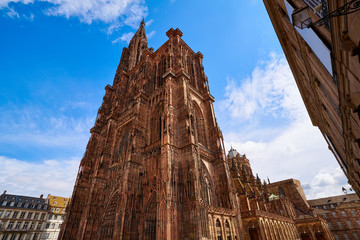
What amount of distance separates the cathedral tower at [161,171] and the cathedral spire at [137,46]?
36.4 feet

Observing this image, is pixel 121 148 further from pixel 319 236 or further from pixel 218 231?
pixel 319 236

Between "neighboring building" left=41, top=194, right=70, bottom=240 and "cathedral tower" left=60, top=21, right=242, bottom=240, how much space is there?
25.8 m

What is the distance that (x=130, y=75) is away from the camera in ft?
109

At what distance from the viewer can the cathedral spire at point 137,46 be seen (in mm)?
38156

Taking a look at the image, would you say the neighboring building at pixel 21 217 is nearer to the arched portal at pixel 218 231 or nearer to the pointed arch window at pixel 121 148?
the pointed arch window at pixel 121 148

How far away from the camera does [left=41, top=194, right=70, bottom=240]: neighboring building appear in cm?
4028

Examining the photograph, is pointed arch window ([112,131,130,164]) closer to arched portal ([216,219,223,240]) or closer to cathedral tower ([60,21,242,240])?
cathedral tower ([60,21,242,240])

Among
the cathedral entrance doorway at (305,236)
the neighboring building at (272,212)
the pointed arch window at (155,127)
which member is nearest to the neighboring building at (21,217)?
the pointed arch window at (155,127)

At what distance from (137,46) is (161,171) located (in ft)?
116

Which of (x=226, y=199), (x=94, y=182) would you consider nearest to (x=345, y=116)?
(x=226, y=199)

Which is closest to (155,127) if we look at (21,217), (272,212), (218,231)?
(218,231)

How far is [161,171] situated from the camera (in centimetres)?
1432

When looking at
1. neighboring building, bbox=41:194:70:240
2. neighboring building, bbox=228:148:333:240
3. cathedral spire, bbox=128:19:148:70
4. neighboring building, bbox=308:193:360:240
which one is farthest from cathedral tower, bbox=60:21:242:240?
neighboring building, bbox=308:193:360:240

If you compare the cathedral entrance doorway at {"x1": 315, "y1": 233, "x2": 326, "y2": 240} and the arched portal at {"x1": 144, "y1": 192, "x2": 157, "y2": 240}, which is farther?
the cathedral entrance doorway at {"x1": 315, "y1": 233, "x2": 326, "y2": 240}
